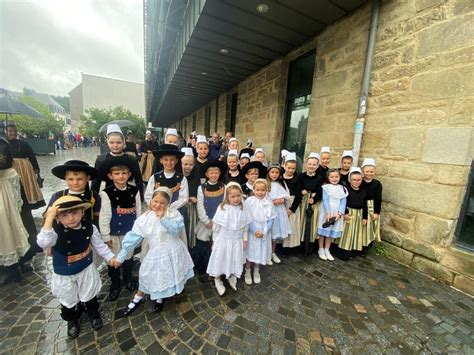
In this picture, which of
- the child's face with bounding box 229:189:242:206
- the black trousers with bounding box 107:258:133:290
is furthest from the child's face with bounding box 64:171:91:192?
the child's face with bounding box 229:189:242:206

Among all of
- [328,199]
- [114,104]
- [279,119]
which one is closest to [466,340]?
[328,199]

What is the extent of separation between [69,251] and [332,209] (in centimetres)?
333

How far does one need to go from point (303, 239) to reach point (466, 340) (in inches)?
A: 77.7

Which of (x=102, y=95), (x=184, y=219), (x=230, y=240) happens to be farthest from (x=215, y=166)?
(x=102, y=95)

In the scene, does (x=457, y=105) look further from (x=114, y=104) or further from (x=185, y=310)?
(x=114, y=104)

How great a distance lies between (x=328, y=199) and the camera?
3396 mm

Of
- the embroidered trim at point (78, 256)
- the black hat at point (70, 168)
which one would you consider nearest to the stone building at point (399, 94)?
the black hat at point (70, 168)

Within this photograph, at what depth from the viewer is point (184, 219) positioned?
3.00m

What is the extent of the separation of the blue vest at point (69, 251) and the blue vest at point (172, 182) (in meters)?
1.04

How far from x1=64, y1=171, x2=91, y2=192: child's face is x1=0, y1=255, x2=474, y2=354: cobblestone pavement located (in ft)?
4.14

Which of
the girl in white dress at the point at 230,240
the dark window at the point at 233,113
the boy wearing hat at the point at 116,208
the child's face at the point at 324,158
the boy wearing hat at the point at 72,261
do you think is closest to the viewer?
the boy wearing hat at the point at 72,261

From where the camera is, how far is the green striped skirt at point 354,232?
338 centimetres

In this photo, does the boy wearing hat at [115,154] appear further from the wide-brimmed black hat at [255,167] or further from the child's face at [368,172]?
the child's face at [368,172]

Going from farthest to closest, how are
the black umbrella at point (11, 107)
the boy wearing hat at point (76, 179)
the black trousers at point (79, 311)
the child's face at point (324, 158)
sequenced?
the black umbrella at point (11, 107) < the child's face at point (324, 158) < the boy wearing hat at point (76, 179) < the black trousers at point (79, 311)
